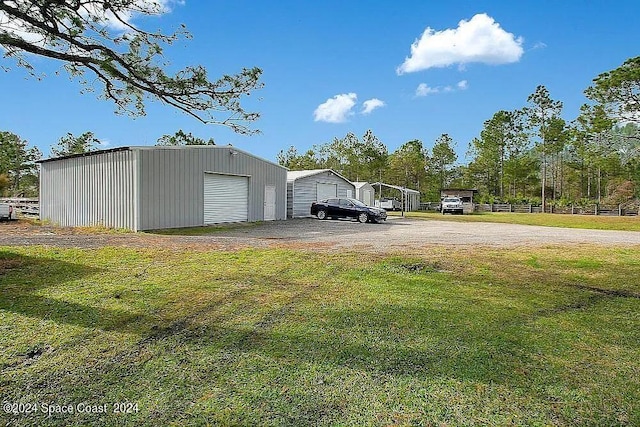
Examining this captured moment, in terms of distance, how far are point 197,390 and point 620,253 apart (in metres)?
10.0

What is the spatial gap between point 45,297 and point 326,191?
833 inches

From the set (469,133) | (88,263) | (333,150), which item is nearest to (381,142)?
(333,150)

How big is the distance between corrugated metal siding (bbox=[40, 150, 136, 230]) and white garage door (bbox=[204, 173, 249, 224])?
315 centimetres

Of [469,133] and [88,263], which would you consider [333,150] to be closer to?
[469,133]

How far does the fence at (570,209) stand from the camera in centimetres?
3750

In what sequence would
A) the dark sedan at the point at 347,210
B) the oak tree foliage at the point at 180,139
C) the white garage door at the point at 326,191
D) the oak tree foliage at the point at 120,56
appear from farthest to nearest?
the oak tree foliage at the point at 180,139 → the white garage door at the point at 326,191 → the dark sedan at the point at 347,210 → the oak tree foliage at the point at 120,56

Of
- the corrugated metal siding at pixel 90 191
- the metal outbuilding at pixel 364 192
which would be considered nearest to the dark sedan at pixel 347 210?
the corrugated metal siding at pixel 90 191

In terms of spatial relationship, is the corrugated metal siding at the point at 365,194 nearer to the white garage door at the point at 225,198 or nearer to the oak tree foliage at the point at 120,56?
the white garage door at the point at 225,198

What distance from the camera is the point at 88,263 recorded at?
682cm

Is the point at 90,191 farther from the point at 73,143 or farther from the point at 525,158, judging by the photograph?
the point at 525,158

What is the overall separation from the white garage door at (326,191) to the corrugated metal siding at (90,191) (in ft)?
41.4

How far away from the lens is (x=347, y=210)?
21219 mm

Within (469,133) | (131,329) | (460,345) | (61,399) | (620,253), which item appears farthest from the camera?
(469,133)

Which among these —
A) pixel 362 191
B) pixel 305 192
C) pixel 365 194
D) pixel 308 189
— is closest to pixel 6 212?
pixel 305 192
